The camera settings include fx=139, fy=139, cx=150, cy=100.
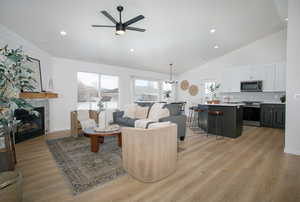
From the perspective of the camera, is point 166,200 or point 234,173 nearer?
point 166,200

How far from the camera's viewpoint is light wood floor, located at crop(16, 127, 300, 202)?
1.66 m

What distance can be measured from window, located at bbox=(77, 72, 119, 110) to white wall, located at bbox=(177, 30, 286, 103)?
14.3 feet

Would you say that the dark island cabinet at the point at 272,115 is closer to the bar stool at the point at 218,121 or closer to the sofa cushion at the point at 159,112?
the bar stool at the point at 218,121

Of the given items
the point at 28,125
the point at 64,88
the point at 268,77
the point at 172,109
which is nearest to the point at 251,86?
the point at 268,77

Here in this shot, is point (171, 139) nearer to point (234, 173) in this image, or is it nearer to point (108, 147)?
point (234, 173)

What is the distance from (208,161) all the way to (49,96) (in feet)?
14.3

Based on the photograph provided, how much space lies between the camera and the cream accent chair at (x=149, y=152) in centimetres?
190

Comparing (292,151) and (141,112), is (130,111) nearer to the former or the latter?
(141,112)

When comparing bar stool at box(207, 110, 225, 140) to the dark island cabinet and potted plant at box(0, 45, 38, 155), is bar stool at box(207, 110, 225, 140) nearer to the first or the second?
the dark island cabinet

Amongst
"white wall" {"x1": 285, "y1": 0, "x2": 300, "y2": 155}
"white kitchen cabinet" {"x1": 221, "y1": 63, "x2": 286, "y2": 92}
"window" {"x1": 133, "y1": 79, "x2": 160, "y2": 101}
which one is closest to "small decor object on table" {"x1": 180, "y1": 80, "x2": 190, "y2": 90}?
"window" {"x1": 133, "y1": 79, "x2": 160, "y2": 101}

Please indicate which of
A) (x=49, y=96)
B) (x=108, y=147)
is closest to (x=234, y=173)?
(x=108, y=147)

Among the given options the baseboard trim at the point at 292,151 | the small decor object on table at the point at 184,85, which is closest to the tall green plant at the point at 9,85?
the baseboard trim at the point at 292,151

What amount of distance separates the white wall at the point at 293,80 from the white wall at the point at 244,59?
3257mm

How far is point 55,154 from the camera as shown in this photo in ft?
9.33
